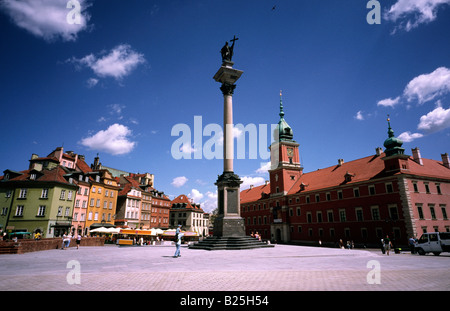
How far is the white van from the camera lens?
18844 millimetres

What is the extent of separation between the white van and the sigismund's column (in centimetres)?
1497

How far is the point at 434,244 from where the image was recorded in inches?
763

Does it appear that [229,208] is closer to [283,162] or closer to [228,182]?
[228,182]

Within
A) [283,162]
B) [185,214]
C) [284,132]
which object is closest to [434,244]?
[283,162]

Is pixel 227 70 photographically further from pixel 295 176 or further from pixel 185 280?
pixel 295 176

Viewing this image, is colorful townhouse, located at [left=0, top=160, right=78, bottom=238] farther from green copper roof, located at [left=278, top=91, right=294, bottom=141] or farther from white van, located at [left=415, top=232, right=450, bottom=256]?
green copper roof, located at [left=278, top=91, right=294, bottom=141]

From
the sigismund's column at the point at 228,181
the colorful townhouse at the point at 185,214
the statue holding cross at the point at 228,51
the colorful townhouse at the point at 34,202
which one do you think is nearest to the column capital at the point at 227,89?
the sigismund's column at the point at 228,181

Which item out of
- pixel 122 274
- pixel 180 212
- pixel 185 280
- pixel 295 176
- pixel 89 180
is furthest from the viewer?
pixel 180 212

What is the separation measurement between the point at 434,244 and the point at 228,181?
687 inches

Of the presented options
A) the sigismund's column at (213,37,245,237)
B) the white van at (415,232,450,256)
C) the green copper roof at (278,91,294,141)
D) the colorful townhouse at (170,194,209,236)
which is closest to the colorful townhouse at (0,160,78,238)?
the sigismund's column at (213,37,245,237)
